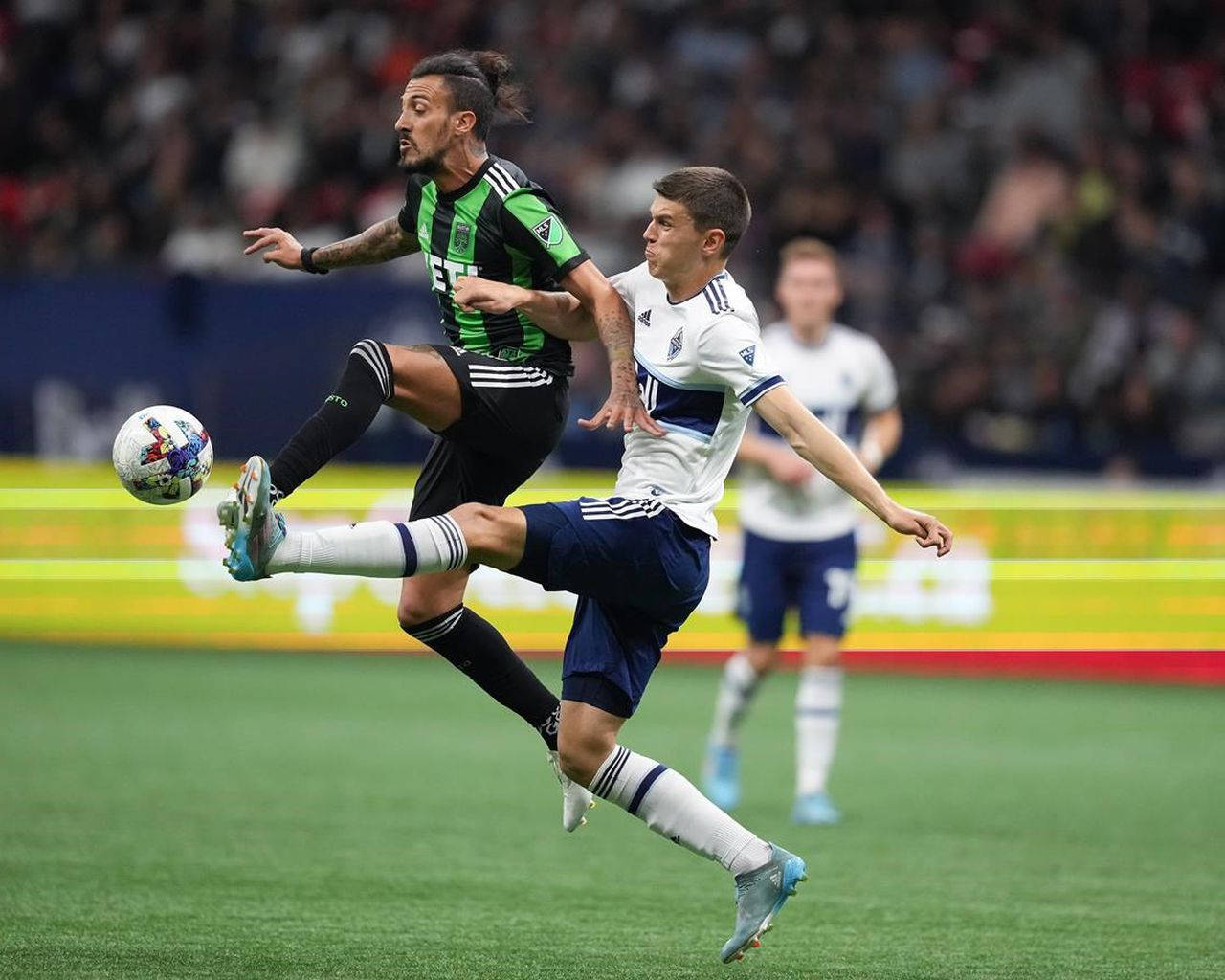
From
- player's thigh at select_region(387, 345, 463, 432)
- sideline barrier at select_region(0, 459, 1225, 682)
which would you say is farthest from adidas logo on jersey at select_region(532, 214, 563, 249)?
sideline barrier at select_region(0, 459, 1225, 682)

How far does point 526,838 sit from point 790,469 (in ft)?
6.69

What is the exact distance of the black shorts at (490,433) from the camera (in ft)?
19.2

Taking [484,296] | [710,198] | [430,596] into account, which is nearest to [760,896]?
[430,596]

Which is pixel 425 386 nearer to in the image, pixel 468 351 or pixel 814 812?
pixel 468 351

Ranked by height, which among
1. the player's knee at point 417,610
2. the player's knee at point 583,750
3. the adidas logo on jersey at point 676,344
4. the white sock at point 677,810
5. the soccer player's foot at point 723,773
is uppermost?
the adidas logo on jersey at point 676,344

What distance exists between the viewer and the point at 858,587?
13297mm

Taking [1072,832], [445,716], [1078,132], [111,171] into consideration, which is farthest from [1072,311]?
[111,171]

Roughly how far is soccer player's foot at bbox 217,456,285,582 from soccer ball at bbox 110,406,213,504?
409 mm

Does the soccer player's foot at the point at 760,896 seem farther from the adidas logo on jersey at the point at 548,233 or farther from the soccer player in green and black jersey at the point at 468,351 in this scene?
the adidas logo on jersey at the point at 548,233

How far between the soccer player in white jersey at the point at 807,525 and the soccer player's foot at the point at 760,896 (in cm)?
302

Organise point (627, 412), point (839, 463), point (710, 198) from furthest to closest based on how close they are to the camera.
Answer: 1. point (710, 198)
2. point (627, 412)
3. point (839, 463)

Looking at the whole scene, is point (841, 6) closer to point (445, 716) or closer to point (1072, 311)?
point (1072, 311)

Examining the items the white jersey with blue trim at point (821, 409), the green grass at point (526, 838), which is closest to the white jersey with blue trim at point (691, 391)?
the green grass at point (526, 838)

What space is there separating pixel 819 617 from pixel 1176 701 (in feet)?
15.4
